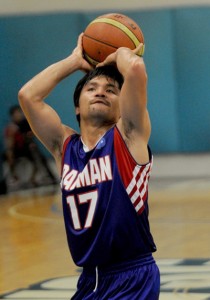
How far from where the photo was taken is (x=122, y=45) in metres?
4.06

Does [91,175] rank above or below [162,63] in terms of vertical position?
above

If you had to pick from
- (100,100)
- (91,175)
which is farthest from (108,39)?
(91,175)

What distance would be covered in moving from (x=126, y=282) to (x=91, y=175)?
478 mm

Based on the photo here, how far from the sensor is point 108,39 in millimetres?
4062

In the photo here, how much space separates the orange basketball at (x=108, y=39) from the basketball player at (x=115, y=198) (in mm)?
289

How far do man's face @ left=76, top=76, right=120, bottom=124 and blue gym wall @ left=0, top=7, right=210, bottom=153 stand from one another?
10.4 m

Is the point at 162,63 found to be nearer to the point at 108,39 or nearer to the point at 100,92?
the point at 108,39

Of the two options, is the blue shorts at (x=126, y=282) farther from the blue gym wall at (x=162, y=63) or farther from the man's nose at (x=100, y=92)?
the blue gym wall at (x=162, y=63)

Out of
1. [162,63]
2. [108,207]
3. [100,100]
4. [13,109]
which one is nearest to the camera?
[108,207]

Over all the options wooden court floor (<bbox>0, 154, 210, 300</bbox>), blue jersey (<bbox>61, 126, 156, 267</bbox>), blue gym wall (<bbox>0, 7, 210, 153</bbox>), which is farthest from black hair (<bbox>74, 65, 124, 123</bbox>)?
blue gym wall (<bbox>0, 7, 210, 153</bbox>)

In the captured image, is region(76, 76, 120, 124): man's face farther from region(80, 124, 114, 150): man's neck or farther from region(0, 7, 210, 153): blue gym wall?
region(0, 7, 210, 153): blue gym wall

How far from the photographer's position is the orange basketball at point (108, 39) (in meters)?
4.01

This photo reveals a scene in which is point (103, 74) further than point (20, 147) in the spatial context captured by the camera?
No

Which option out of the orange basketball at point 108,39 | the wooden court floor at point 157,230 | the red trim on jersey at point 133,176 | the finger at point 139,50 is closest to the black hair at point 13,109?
the wooden court floor at point 157,230
